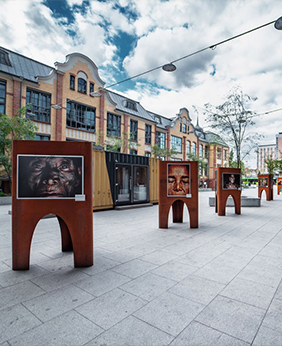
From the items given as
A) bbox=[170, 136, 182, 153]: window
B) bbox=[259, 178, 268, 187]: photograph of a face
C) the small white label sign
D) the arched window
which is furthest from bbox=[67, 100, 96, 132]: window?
the arched window

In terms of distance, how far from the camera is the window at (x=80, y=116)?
22.0 metres

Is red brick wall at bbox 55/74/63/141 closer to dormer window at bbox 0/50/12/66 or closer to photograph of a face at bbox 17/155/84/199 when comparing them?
dormer window at bbox 0/50/12/66

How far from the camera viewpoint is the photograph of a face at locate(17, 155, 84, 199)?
12.3 feet

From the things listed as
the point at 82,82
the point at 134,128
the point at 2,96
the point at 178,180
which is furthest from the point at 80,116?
the point at 178,180

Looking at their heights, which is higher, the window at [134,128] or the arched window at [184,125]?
the arched window at [184,125]

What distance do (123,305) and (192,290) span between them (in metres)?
0.96

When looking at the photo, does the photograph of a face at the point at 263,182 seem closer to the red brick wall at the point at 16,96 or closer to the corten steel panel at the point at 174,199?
the corten steel panel at the point at 174,199

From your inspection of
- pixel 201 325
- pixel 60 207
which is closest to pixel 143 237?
pixel 60 207

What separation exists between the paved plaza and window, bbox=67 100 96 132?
18.5 meters

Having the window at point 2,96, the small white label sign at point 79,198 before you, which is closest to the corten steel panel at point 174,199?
the small white label sign at point 79,198

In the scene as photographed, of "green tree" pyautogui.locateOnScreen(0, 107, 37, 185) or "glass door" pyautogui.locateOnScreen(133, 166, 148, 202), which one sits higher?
"green tree" pyautogui.locateOnScreen(0, 107, 37, 185)

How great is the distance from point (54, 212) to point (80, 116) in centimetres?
2059

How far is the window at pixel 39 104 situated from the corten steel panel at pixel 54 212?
17385mm

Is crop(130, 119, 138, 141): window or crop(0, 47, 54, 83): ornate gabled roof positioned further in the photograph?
crop(130, 119, 138, 141): window
